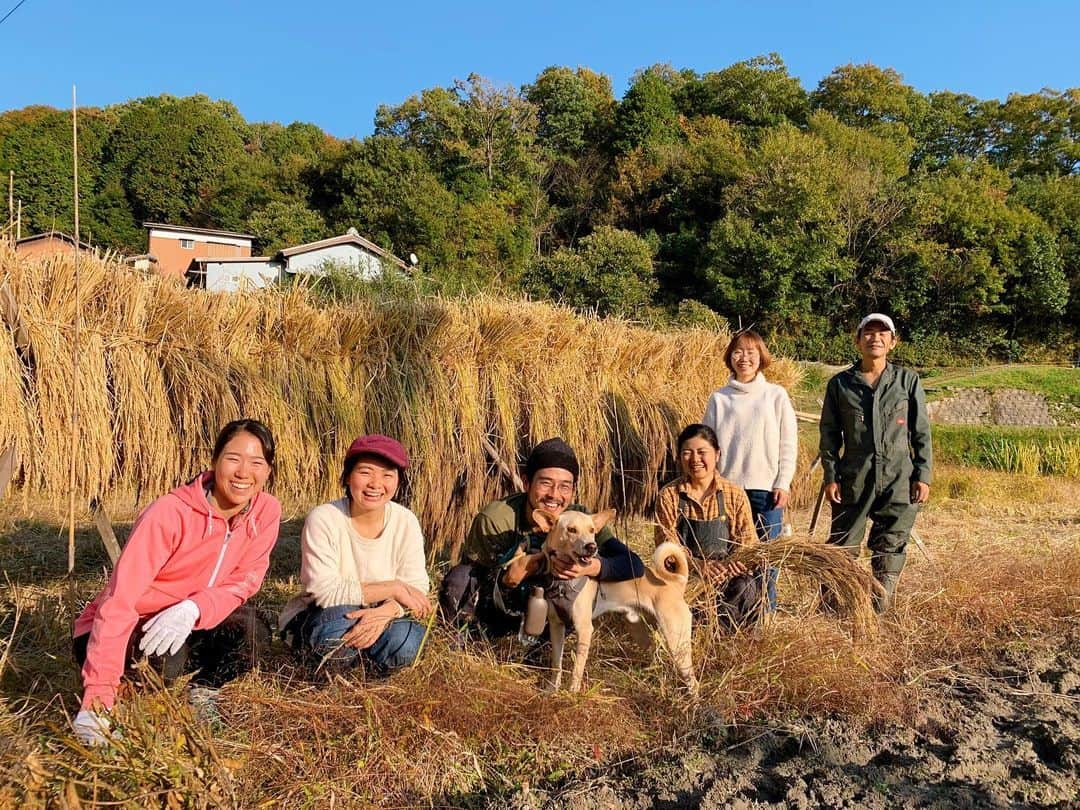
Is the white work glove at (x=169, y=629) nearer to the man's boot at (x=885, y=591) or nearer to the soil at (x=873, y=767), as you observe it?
the soil at (x=873, y=767)

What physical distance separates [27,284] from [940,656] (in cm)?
470

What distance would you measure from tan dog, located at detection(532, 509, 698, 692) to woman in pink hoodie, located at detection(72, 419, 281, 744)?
1.17 meters

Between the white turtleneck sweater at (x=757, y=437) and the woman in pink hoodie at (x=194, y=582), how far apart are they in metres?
2.40

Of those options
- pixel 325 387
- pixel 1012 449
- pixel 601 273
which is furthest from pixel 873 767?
pixel 601 273

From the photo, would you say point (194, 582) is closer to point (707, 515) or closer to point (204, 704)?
point (204, 704)

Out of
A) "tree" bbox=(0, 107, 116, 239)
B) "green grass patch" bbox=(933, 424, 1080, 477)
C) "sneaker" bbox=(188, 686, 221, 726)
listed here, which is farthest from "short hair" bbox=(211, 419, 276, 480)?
"tree" bbox=(0, 107, 116, 239)

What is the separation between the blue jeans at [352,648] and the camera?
275 cm

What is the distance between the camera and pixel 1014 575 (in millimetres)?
3980

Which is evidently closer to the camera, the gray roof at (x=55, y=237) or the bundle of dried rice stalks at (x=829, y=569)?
the bundle of dried rice stalks at (x=829, y=569)

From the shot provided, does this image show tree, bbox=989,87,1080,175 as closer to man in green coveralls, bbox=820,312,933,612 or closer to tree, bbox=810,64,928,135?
tree, bbox=810,64,928,135

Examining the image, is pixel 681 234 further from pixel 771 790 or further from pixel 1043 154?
pixel 771 790

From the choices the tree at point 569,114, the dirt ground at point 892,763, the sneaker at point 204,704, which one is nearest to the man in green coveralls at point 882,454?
the dirt ground at point 892,763

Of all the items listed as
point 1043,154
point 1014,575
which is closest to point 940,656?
point 1014,575

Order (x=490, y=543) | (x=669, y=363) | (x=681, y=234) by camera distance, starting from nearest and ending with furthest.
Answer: (x=490, y=543) < (x=669, y=363) < (x=681, y=234)
